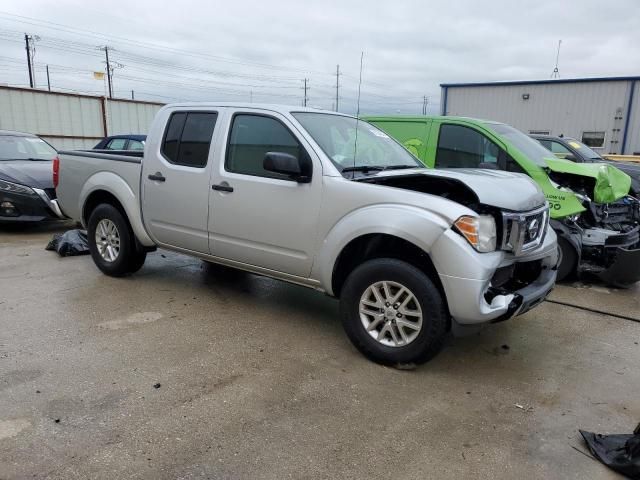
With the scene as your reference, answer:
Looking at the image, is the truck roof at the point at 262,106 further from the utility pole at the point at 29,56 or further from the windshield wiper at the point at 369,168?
the utility pole at the point at 29,56

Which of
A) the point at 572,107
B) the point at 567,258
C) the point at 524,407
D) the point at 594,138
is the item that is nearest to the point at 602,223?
the point at 567,258

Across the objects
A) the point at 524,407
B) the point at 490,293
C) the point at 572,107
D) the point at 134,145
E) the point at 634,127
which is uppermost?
the point at 572,107

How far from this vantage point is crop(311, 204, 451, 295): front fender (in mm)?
3342

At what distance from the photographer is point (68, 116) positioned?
16.2 m

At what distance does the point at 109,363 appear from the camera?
3.63 meters

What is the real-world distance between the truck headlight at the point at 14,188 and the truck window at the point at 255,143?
4853mm

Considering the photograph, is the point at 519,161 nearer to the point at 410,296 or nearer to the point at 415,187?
the point at 415,187

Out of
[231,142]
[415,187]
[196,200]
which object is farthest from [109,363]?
[415,187]

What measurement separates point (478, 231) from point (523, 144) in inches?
153

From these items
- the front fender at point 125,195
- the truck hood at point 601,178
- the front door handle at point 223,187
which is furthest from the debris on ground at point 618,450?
the front fender at point 125,195

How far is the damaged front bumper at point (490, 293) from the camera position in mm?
3234

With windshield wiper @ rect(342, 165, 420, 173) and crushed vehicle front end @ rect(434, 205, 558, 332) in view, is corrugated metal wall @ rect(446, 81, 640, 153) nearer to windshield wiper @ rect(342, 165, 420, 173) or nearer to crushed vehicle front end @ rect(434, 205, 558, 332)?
windshield wiper @ rect(342, 165, 420, 173)

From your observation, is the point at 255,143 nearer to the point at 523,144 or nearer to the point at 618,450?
the point at 618,450

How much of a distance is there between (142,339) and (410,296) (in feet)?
7.16
